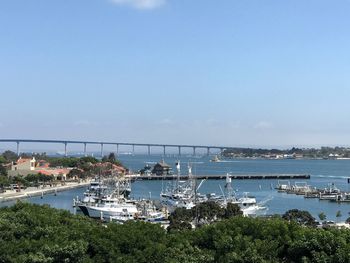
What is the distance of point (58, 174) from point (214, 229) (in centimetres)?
4689

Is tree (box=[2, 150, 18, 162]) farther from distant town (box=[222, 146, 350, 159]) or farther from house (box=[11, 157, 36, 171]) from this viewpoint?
distant town (box=[222, 146, 350, 159])

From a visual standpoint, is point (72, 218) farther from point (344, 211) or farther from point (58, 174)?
point (58, 174)

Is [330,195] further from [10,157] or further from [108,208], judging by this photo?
[10,157]

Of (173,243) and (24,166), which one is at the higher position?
(24,166)

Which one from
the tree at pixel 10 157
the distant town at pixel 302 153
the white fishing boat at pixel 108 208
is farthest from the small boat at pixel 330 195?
the distant town at pixel 302 153

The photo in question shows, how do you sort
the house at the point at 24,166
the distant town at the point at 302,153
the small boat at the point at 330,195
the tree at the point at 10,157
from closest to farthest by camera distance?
the small boat at the point at 330,195 → the house at the point at 24,166 → the tree at the point at 10,157 → the distant town at the point at 302,153

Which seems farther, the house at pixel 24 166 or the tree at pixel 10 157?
the tree at pixel 10 157

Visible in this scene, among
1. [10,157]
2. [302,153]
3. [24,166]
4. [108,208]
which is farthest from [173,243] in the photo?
[302,153]

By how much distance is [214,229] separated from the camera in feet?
28.7

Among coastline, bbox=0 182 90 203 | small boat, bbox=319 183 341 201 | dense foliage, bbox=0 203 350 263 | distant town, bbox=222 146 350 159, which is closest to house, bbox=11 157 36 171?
coastline, bbox=0 182 90 203

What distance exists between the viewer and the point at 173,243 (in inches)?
335

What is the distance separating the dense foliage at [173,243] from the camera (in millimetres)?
7734

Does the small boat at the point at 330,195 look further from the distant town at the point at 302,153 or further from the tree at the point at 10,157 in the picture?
the distant town at the point at 302,153

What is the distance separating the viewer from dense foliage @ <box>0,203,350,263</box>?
773cm
